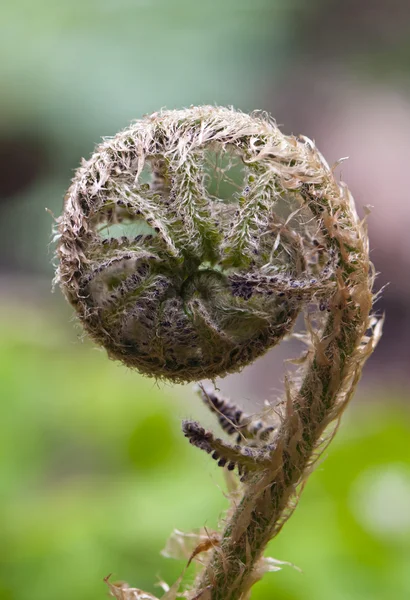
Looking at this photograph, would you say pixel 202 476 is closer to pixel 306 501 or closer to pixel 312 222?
pixel 306 501

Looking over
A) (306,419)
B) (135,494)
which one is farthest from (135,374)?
(306,419)

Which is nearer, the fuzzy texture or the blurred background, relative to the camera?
the fuzzy texture

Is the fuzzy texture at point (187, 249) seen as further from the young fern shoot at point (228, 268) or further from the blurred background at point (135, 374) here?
the blurred background at point (135, 374)

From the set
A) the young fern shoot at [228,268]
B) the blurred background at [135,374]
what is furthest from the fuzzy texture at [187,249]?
the blurred background at [135,374]

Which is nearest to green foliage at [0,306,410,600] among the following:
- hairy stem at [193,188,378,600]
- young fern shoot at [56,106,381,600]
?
hairy stem at [193,188,378,600]

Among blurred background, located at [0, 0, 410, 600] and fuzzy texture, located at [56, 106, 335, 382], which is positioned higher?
blurred background, located at [0, 0, 410, 600]

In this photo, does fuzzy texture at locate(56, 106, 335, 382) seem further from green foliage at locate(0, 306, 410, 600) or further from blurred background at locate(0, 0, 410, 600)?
green foliage at locate(0, 306, 410, 600)
